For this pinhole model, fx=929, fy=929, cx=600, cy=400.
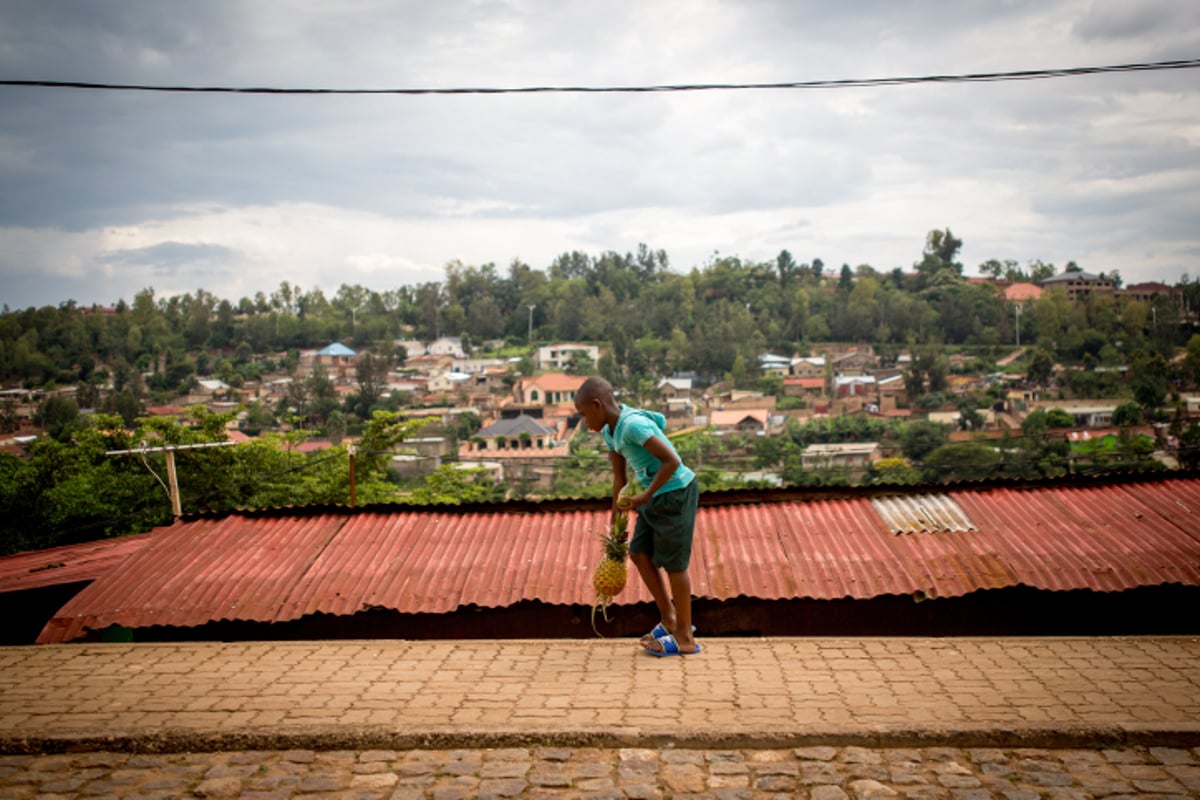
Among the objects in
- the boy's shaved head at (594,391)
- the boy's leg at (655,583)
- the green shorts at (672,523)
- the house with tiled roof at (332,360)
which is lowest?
the house with tiled roof at (332,360)

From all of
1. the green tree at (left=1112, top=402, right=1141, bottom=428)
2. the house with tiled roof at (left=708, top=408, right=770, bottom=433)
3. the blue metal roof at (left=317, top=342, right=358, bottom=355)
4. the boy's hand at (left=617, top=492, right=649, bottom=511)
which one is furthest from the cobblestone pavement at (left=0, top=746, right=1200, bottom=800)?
the blue metal roof at (left=317, top=342, right=358, bottom=355)

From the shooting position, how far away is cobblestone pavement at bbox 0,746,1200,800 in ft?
9.42

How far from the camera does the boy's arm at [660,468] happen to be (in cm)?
393

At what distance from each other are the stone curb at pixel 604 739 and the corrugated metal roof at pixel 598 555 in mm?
2087

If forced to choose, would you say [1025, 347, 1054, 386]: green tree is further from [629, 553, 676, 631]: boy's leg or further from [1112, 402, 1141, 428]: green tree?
[629, 553, 676, 631]: boy's leg

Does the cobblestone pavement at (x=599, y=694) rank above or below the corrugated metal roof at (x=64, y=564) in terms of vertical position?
above

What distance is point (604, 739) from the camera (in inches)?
126

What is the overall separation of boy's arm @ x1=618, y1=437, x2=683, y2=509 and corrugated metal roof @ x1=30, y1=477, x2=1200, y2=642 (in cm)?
171

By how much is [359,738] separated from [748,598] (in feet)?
9.55

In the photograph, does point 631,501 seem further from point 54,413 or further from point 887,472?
point 54,413

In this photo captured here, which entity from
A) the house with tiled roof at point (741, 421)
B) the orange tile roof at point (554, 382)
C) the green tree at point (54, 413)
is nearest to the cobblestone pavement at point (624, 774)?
the green tree at point (54, 413)

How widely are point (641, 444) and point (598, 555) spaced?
2.13 meters

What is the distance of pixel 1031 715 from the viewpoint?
3309mm

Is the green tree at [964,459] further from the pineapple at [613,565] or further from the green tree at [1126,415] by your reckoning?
the pineapple at [613,565]
